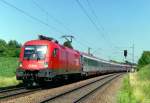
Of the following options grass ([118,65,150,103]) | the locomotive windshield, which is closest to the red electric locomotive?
the locomotive windshield

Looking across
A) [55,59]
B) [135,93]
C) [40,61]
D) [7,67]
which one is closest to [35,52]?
[40,61]

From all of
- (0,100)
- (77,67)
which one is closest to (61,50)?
(77,67)

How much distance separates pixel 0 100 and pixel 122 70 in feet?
364

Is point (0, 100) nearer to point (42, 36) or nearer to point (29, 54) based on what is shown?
point (29, 54)

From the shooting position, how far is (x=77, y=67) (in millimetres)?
40031

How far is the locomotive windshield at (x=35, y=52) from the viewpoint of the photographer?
89.4ft

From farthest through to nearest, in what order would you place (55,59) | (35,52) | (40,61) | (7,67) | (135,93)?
(7,67), (55,59), (35,52), (40,61), (135,93)

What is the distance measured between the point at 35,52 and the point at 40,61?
2.82 feet

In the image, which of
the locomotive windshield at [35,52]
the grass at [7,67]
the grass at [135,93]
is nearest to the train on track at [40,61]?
the locomotive windshield at [35,52]

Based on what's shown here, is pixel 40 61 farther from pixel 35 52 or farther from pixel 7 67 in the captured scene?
pixel 7 67

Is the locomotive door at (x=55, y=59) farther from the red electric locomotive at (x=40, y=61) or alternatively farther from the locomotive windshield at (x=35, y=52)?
the locomotive windshield at (x=35, y=52)

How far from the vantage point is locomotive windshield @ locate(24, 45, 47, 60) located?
27.2 metres

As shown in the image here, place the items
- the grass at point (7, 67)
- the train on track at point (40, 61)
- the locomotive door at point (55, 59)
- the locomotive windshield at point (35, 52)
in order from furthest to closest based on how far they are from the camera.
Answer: the grass at point (7, 67) → the locomotive door at point (55, 59) → the locomotive windshield at point (35, 52) → the train on track at point (40, 61)

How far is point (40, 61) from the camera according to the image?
26.9 metres
